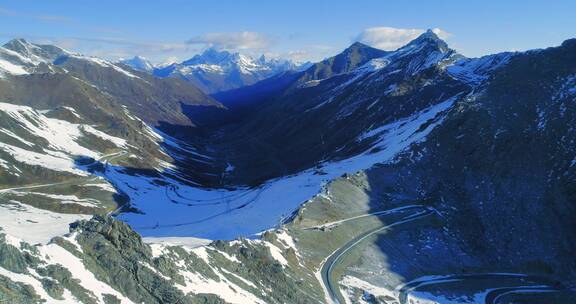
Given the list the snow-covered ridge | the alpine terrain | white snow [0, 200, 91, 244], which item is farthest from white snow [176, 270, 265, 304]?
the snow-covered ridge

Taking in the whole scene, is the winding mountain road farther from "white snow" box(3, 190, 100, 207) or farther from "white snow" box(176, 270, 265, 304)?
"white snow" box(3, 190, 100, 207)

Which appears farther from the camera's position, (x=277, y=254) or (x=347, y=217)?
(x=347, y=217)

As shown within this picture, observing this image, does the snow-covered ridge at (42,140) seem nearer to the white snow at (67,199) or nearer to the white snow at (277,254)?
the white snow at (67,199)

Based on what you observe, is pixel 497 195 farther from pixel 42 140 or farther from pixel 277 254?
pixel 42 140

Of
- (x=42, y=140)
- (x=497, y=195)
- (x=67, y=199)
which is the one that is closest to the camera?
(x=497, y=195)

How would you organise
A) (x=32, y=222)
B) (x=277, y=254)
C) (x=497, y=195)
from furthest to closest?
(x=32, y=222) → (x=497, y=195) → (x=277, y=254)

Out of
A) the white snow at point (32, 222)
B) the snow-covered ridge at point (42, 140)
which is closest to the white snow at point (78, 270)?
the white snow at point (32, 222)

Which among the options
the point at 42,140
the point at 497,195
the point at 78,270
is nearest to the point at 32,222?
the point at 42,140

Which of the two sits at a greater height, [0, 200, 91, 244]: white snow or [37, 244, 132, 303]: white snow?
[37, 244, 132, 303]: white snow

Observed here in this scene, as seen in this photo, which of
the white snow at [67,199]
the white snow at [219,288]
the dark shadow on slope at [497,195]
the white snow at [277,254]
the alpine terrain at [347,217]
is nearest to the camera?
the alpine terrain at [347,217]

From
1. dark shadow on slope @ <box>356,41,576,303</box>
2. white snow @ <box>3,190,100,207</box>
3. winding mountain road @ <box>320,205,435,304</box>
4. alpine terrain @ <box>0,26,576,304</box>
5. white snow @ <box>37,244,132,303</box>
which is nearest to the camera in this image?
white snow @ <box>37,244,132,303</box>

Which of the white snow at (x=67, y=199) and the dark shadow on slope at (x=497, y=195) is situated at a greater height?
the dark shadow on slope at (x=497, y=195)

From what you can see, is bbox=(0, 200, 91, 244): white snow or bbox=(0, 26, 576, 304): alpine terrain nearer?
bbox=(0, 26, 576, 304): alpine terrain
